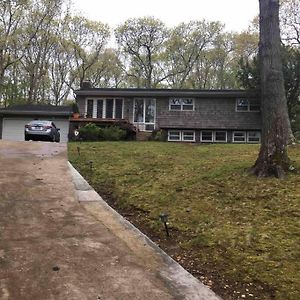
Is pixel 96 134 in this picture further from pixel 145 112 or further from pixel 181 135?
pixel 181 135

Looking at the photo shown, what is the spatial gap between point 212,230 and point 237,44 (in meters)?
41.4

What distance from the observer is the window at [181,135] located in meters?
26.0

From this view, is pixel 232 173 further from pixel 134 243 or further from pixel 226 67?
pixel 226 67

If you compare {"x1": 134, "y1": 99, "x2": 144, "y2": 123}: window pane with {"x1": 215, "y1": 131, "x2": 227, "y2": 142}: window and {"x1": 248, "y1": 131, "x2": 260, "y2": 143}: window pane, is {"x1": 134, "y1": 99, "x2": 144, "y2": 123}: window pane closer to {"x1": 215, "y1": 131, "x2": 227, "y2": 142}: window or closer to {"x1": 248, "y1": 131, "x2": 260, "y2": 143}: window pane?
{"x1": 215, "y1": 131, "x2": 227, "y2": 142}: window

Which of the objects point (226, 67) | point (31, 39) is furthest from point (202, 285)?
point (226, 67)

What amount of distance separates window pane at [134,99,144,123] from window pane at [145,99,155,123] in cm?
27

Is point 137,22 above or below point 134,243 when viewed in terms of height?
above

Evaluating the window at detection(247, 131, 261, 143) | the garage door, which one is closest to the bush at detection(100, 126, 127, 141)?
the garage door

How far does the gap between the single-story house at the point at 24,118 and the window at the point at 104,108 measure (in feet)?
5.52

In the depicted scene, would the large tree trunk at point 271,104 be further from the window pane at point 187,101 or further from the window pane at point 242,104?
the window pane at point 187,101

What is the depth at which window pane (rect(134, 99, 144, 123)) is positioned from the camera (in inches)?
1038

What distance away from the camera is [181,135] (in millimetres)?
26016

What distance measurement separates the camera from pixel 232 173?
27.9ft

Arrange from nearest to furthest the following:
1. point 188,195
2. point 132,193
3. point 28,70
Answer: point 188,195 < point 132,193 < point 28,70
